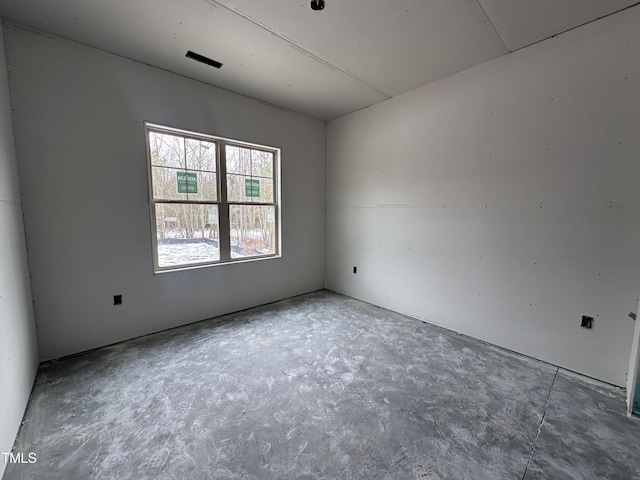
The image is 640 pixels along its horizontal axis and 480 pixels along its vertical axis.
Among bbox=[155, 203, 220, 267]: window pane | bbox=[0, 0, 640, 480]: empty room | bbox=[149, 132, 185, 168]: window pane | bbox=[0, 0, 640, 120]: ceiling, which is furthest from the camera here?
bbox=[155, 203, 220, 267]: window pane

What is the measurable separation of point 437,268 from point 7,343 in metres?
3.60

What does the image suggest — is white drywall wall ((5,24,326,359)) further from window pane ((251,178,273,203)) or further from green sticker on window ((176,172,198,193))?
window pane ((251,178,273,203))

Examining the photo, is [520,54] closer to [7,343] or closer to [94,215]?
[94,215]

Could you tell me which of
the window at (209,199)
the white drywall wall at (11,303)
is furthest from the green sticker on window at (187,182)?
the white drywall wall at (11,303)

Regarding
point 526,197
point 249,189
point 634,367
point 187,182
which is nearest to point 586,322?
point 634,367

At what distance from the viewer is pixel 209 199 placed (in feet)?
10.7

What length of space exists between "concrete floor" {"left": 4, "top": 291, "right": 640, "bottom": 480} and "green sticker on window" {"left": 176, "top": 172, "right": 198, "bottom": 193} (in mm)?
1670

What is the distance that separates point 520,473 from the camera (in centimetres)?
136

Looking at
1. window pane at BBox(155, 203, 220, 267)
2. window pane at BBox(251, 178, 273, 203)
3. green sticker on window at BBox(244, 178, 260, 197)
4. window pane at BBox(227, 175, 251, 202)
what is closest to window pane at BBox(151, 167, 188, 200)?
window pane at BBox(155, 203, 220, 267)

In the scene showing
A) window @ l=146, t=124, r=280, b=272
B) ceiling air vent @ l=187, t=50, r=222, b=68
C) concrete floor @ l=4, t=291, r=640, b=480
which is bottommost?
concrete floor @ l=4, t=291, r=640, b=480

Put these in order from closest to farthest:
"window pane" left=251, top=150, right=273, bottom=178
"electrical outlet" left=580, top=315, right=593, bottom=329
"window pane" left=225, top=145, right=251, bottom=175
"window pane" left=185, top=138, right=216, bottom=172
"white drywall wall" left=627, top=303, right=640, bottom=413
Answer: "white drywall wall" left=627, top=303, right=640, bottom=413 < "electrical outlet" left=580, top=315, right=593, bottom=329 < "window pane" left=185, top=138, right=216, bottom=172 < "window pane" left=225, top=145, right=251, bottom=175 < "window pane" left=251, top=150, right=273, bottom=178

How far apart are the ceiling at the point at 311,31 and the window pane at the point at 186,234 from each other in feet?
4.85

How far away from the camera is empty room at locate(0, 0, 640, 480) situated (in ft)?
5.16

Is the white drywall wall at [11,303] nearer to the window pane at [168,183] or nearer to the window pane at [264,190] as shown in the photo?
Result: the window pane at [168,183]
